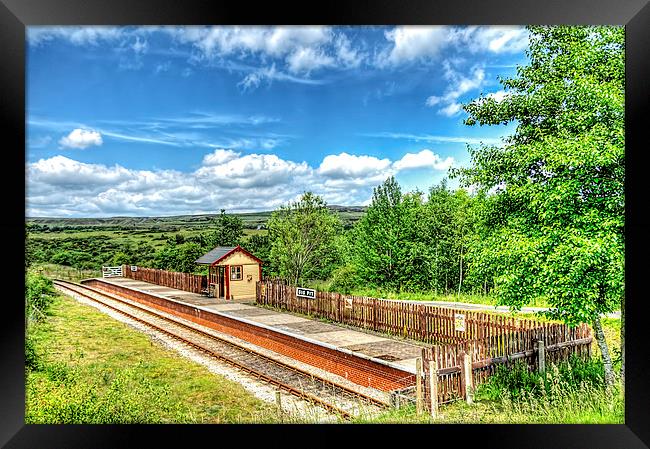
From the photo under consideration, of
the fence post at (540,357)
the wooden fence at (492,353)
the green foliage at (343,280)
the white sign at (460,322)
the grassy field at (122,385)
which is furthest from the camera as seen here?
the green foliage at (343,280)

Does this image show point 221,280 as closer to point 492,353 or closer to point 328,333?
point 328,333

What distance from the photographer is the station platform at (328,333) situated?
A: 6.75 metres

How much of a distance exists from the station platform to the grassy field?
1.73 metres

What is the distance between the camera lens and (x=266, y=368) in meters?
6.87

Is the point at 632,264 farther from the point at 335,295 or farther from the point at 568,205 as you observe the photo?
the point at 335,295

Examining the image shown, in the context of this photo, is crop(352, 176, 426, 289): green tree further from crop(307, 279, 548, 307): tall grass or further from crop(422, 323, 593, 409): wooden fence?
crop(422, 323, 593, 409): wooden fence

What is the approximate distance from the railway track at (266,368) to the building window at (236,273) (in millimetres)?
2726

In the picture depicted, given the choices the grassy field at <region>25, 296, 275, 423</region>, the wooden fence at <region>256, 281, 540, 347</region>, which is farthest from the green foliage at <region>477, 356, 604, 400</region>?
the grassy field at <region>25, 296, 275, 423</region>

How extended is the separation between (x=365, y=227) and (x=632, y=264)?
381 inches

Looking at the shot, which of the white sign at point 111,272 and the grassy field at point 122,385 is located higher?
the white sign at point 111,272

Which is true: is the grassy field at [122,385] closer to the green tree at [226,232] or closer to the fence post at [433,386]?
the fence post at [433,386]

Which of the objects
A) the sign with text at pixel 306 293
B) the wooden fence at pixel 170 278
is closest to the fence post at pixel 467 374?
the sign with text at pixel 306 293

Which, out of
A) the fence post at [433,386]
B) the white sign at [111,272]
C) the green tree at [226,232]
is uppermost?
the green tree at [226,232]
